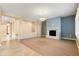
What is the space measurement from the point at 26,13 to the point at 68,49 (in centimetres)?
150

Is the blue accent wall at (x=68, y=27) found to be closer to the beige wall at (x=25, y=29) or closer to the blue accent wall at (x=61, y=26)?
the blue accent wall at (x=61, y=26)

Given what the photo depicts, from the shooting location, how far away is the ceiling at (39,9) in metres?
2.12

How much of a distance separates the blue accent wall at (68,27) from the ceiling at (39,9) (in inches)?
5.4

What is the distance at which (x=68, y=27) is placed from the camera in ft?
7.66

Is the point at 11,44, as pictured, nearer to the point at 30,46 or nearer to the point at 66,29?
the point at 30,46

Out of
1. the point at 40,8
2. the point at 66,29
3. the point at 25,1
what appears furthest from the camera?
the point at 66,29

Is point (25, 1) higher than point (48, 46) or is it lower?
higher

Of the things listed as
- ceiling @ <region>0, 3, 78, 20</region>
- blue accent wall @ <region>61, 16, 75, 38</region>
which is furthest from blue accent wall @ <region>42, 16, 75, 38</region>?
ceiling @ <region>0, 3, 78, 20</region>

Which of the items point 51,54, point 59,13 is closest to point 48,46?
point 51,54

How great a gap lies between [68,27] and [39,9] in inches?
36.5

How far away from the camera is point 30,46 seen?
2.54 meters

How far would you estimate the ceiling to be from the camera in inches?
83.7

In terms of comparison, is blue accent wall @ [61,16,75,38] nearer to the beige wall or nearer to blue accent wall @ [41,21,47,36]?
blue accent wall @ [41,21,47,36]

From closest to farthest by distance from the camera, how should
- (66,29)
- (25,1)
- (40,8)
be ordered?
1. (25,1)
2. (40,8)
3. (66,29)
